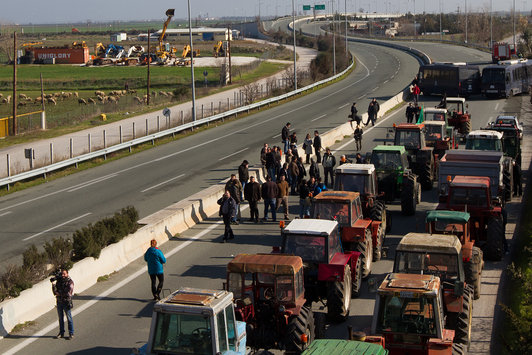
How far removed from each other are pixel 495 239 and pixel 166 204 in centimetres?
1259

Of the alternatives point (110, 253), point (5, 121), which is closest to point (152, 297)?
point (110, 253)

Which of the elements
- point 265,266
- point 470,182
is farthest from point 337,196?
point 265,266

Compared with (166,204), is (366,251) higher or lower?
higher

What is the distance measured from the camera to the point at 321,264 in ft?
48.7

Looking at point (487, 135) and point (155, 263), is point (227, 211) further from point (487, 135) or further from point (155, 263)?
point (487, 135)

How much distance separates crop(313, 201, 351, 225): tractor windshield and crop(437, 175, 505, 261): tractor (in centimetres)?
375

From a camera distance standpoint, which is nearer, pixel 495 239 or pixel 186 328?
pixel 186 328

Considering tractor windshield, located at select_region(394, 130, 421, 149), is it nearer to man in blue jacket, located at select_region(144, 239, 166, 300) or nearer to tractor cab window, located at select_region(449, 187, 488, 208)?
tractor cab window, located at select_region(449, 187, 488, 208)

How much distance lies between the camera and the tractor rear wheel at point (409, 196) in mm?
24531

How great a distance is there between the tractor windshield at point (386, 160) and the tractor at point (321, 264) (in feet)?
32.5

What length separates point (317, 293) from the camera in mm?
15078

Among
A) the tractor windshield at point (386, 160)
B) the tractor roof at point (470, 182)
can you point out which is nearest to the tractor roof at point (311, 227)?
the tractor roof at point (470, 182)

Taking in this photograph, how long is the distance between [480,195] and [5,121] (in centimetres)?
3621

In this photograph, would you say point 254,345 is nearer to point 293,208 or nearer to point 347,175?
point 347,175
